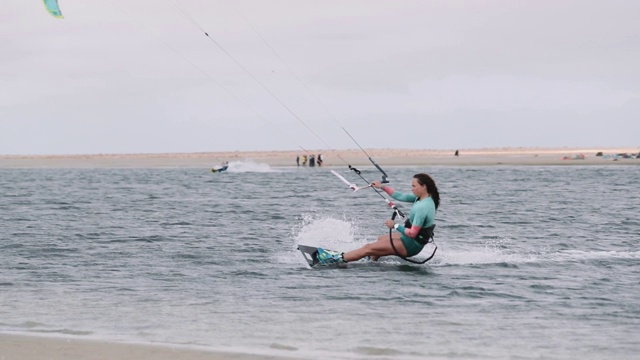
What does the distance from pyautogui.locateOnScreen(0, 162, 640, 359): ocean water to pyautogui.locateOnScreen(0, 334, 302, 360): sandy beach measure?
40 centimetres

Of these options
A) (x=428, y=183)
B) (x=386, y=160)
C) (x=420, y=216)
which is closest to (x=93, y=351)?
(x=420, y=216)

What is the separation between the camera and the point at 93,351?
8453 mm

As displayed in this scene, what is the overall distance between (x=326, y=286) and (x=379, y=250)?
86.8 inches

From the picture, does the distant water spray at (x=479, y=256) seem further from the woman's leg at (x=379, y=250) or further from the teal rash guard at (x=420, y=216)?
the teal rash guard at (x=420, y=216)

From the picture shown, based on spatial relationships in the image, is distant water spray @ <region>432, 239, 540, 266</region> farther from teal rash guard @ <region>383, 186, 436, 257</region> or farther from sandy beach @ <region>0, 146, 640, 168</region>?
sandy beach @ <region>0, 146, 640, 168</region>

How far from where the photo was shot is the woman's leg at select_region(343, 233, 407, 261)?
15562mm

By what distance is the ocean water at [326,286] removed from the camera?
31.4 feet

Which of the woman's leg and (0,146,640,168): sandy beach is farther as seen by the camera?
(0,146,640,168): sandy beach

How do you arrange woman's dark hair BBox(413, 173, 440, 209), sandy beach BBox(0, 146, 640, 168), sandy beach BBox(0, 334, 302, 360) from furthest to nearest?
sandy beach BBox(0, 146, 640, 168) → woman's dark hair BBox(413, 173, 440, 209) → sandy beach BBox(0, 334, 302, 360)

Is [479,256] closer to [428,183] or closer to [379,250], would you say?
[379,250]

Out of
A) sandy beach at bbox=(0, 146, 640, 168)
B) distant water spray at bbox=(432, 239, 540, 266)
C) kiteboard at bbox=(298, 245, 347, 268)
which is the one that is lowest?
distant water spray at bbox=(432, 239, 540, 266)

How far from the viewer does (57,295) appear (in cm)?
1273

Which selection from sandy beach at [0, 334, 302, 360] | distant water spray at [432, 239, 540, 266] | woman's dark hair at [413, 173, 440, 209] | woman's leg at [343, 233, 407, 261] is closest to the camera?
sandy beach at [0, 334, 302, 360]

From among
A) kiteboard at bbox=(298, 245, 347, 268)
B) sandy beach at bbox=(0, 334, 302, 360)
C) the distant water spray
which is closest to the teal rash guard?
kiteboard at bbox=(298, 245, 347, 268)
